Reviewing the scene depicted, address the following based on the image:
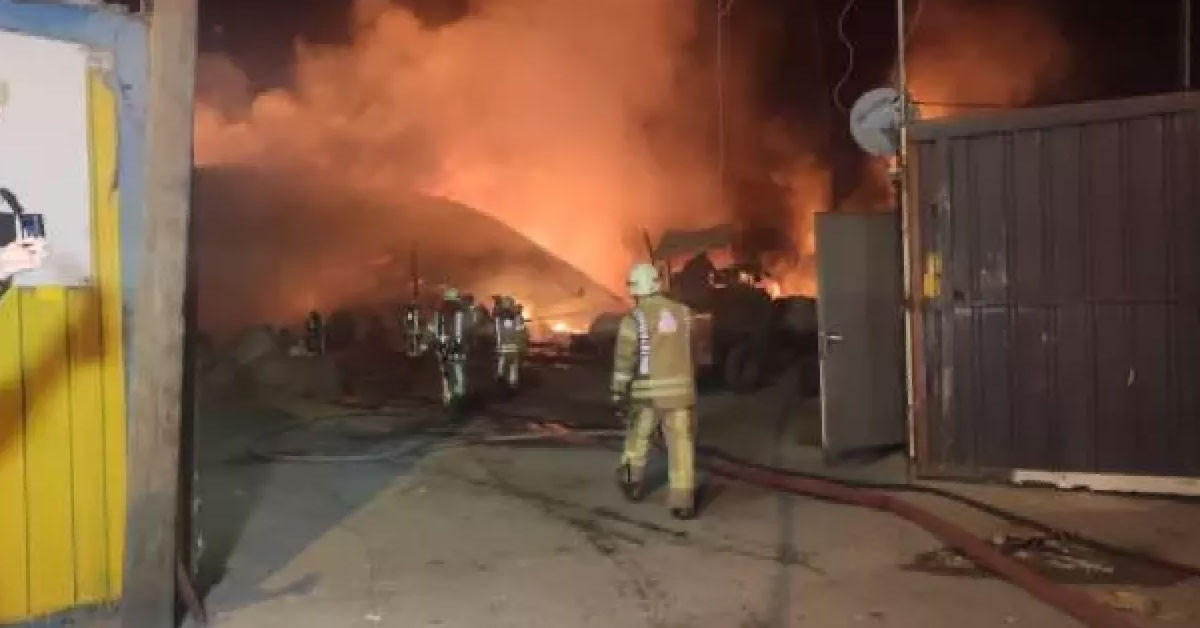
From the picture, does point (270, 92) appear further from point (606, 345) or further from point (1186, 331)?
point (1186, 331)

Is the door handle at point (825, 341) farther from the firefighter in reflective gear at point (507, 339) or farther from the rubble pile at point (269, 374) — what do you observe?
the rubble pile at point (269, 374)

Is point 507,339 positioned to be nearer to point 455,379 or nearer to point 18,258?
point 455,379

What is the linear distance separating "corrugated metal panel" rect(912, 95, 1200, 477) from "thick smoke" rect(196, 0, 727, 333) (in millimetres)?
20429

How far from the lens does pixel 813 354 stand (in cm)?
1758

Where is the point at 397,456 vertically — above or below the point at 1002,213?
below

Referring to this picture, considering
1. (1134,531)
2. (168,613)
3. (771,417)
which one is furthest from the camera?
(771,417)

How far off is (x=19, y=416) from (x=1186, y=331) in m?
7.25

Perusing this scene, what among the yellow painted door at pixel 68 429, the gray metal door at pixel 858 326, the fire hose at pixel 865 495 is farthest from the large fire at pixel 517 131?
the yellow painted door at pixel 68 429

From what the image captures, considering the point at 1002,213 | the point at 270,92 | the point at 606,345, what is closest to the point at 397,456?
the point at 1002,213

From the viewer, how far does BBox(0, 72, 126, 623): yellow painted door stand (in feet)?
16.9

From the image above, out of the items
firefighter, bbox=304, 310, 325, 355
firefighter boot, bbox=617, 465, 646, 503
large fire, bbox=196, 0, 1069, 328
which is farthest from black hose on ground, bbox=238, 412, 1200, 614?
large fire, bbox=196, 0, 1069, 328

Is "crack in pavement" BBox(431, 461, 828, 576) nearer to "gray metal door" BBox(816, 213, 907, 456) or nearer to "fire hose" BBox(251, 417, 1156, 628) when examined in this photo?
"fire hose" BBox(251, 417, 1156, 628)

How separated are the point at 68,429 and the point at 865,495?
5.25m

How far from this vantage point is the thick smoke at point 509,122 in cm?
2992
